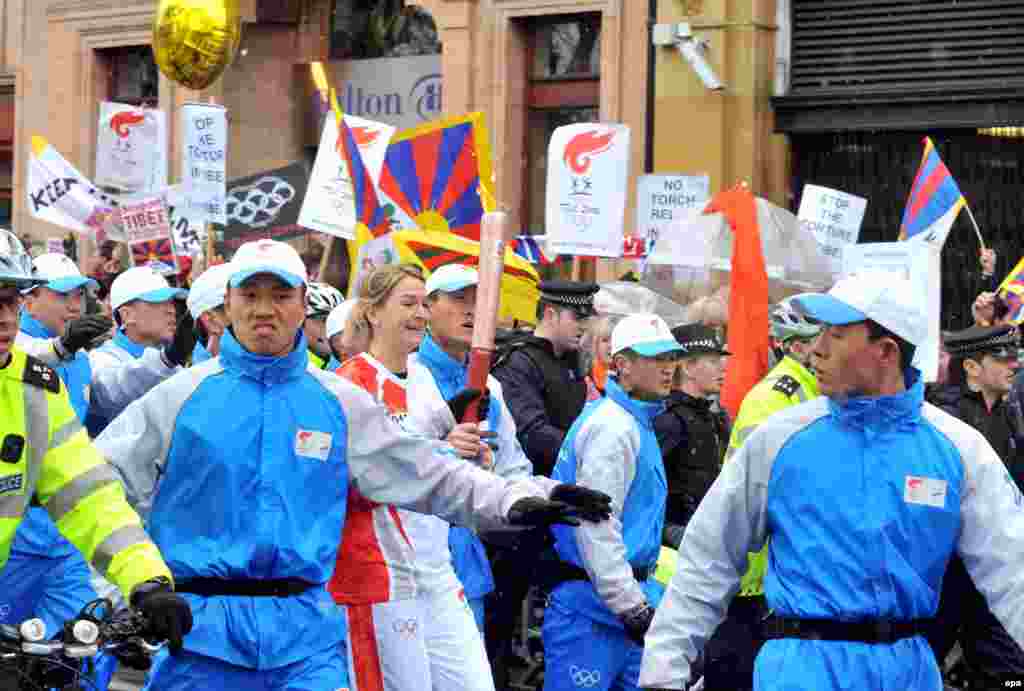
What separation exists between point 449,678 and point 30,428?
2576mm

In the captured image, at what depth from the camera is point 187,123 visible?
Answer: 57.8 feet

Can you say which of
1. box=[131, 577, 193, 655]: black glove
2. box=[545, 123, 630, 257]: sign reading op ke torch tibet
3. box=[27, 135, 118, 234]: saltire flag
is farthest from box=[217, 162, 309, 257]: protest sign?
box=[131, 577, 193, 655]: black glove

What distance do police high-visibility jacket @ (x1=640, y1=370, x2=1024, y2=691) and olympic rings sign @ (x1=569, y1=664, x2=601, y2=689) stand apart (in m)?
2.70

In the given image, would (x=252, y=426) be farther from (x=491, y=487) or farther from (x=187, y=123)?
(x=187, y=123)

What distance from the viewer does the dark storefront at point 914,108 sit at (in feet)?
61.9

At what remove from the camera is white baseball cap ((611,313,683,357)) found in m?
8.77

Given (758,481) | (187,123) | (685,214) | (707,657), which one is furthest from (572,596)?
(187,123)

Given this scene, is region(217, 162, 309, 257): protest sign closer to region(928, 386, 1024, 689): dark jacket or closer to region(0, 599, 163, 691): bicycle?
region(928, 386, 1024, 689): dark jacket

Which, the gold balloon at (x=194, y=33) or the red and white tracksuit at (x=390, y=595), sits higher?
the gold balloon at (x=194, y=33)

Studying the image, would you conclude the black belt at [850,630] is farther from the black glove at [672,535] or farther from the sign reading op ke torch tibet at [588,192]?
the sign reading op ke torch tibet at [588,192]

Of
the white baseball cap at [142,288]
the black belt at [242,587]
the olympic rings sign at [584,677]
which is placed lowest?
the olympic rings sign at [584,677]

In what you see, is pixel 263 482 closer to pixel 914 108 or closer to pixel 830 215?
pixel 830 215

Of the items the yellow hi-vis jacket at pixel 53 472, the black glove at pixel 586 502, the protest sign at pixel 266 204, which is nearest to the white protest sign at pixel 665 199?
the protest sign at pixel 266 204

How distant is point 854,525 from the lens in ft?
18.8
